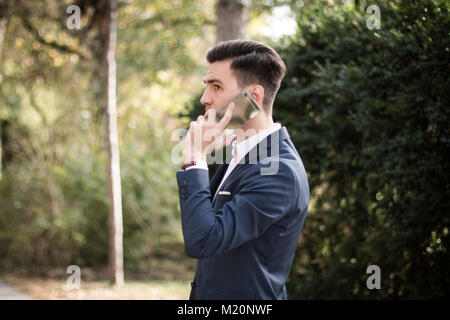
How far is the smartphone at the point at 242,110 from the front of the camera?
214 cm

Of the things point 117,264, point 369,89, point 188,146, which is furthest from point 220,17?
point 188,146

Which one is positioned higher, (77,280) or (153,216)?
(153,216)

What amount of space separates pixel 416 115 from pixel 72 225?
23.5 ft

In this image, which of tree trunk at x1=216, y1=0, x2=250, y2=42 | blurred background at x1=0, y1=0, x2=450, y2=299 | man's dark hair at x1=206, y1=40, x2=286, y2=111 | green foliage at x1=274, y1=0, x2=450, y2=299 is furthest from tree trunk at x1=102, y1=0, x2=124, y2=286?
man's dark hair at x1=206, y1=40, x2=286, y2=111

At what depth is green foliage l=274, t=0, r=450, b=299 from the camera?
11.6ft

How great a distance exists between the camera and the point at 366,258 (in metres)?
4.25

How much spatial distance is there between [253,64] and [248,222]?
89 centimetres

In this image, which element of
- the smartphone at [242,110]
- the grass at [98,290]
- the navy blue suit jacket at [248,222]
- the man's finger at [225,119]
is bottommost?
the grass at [98,290]

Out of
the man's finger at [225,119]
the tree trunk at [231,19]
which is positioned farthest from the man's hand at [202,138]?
the tree trunk at [231,19]

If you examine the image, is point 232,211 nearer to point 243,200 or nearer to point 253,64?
point 243,200

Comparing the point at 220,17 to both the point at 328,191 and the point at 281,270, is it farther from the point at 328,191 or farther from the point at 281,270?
the point at 281,270

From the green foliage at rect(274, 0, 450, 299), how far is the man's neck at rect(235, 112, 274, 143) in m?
1.75

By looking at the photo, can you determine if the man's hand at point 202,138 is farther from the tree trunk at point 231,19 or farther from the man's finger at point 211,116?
the tree trunk at point 231,19

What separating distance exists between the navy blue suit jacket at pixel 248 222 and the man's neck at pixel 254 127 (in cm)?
12
